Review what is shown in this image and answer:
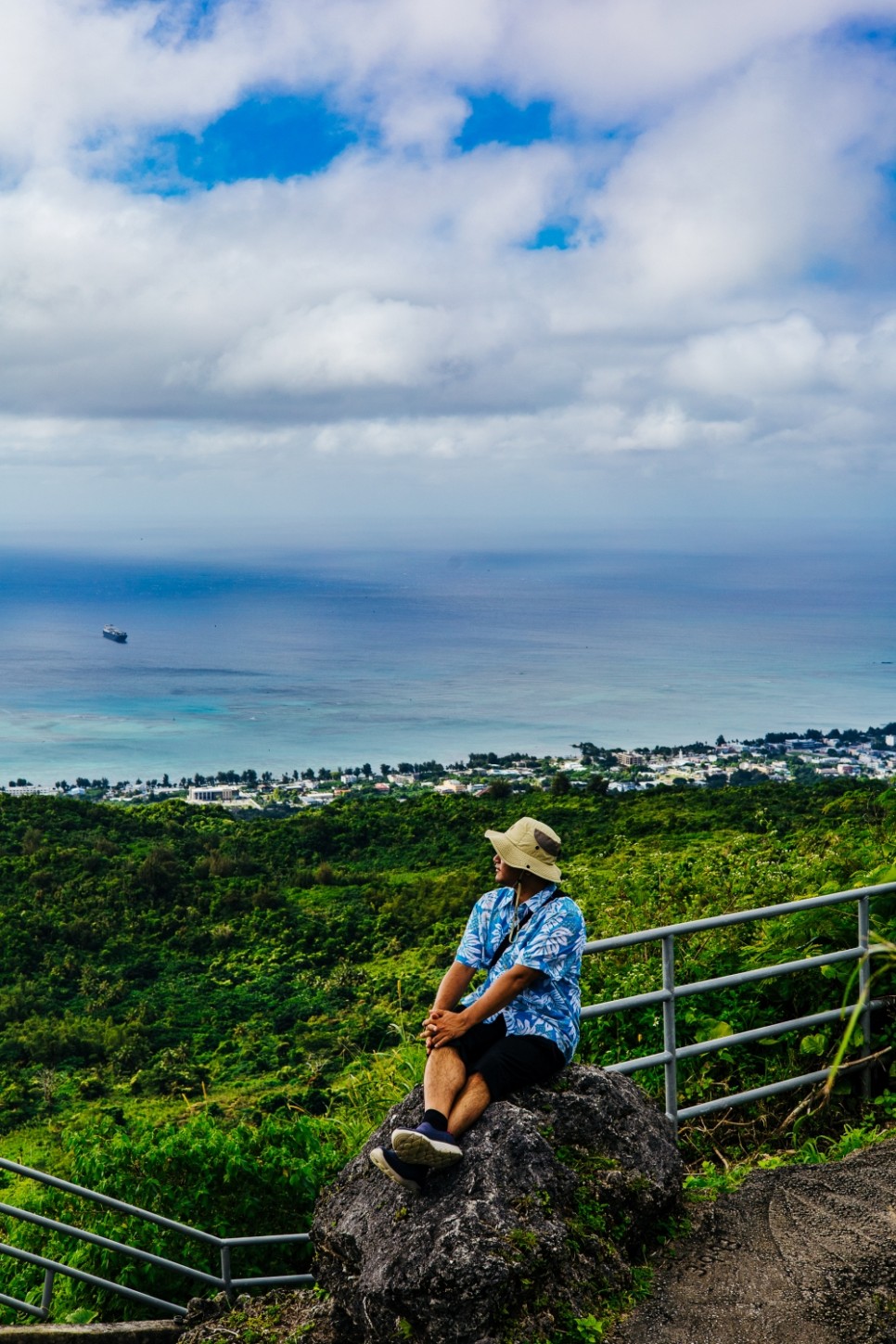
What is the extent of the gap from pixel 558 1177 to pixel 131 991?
16117 mm

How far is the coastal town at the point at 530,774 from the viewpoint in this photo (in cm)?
3516

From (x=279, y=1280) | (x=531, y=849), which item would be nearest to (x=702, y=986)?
(x=531, y=849)

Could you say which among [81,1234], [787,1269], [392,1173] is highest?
[392,1173]

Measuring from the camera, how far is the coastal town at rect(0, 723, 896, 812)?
35156 mm

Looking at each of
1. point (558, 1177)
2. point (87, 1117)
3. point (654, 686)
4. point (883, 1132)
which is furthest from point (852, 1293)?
point (654, 686)

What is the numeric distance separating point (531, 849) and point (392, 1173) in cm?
112

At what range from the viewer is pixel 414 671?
87.8 m

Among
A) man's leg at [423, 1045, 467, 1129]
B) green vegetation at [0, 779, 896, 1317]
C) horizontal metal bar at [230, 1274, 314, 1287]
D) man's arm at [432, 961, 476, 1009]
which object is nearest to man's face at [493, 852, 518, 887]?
man's arm at [432, 961, 476, 1009]

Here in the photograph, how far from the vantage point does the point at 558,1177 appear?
347cm

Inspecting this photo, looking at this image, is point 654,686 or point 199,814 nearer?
point 199,814

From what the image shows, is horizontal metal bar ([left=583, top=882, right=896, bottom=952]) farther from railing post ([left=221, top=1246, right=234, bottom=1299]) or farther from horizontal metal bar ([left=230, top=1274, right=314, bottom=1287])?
railing post ([left=221, top=1246, right=234, bottom=1299])

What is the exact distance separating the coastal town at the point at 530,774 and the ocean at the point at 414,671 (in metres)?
4.58

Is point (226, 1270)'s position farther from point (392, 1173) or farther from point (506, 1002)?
point (506, 1002)

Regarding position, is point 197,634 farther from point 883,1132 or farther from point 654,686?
point 883,1132
